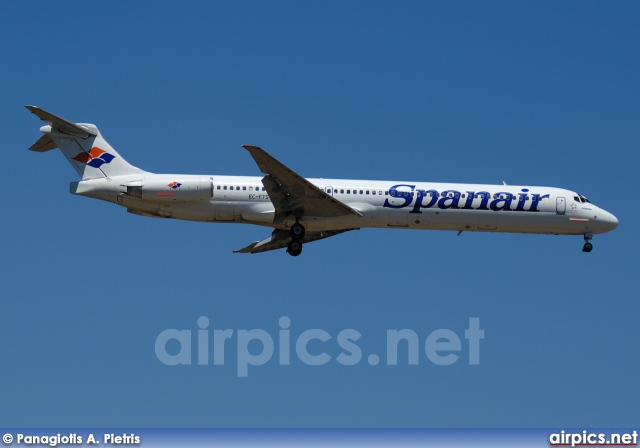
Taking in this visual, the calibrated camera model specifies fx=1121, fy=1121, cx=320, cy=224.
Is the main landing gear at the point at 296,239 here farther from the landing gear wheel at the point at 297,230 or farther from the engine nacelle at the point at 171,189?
the engine nacelle at the point at 171,189

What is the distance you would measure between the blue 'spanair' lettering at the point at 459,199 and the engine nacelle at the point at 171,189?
6.98 metres

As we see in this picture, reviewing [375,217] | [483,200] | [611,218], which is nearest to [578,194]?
[611,218]

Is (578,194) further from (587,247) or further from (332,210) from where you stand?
(332,210)

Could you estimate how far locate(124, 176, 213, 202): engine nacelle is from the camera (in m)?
40.4

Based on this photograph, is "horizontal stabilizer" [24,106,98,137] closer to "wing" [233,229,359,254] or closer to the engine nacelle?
the engine nacelle

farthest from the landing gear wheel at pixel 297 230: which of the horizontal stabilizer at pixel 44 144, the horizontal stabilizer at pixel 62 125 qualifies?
the horizontal stabilizer at pixel 44 144

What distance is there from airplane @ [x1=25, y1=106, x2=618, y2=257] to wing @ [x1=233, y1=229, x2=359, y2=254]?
0.13 metres

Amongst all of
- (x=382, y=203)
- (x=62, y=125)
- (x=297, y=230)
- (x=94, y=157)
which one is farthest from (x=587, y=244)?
(x=62, y=125)

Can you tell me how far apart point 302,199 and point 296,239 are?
177cm

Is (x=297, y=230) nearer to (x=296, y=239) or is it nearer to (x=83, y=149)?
(x=296, y=239)

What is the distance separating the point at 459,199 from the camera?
4272cm

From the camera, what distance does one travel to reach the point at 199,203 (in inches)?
1620

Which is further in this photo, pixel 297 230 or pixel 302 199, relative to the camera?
pixel 297 230

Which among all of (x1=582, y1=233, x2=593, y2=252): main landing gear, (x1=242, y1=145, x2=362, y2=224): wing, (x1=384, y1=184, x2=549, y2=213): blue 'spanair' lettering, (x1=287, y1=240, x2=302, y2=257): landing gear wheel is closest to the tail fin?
(x1=242, y1=145, x2=362, y2=224): wing
